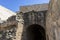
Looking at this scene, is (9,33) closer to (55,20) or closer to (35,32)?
(35,32)

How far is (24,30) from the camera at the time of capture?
33.5 ft

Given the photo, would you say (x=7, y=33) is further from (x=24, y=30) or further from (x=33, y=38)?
(x=33, y=38)

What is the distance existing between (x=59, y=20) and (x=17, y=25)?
292 inches

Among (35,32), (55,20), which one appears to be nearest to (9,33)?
(35,32)

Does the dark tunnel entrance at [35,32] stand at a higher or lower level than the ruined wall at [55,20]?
lower

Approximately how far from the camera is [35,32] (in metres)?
11.8

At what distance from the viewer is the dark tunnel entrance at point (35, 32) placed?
1058 cm

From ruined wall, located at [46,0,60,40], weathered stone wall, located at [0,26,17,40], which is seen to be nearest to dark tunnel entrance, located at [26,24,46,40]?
weathered stone wall, located at [0,26,17,40]

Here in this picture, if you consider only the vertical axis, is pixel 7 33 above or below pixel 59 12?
below

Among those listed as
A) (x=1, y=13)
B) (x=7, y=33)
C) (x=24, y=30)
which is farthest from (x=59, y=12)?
(x=1, y=13)

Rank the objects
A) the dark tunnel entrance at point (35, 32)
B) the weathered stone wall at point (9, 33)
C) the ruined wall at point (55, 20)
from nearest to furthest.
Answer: the ruined wall at point (55, 20) → the weathered stone wall at point (9, 33) → the dark tunnel entrance at point (35, 32)

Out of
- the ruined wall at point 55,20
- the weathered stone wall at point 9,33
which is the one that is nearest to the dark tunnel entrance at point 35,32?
the weathered stone wall at point 9,33

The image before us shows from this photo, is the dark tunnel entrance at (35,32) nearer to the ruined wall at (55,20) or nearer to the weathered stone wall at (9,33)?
the weathered stone wall at (9,33)

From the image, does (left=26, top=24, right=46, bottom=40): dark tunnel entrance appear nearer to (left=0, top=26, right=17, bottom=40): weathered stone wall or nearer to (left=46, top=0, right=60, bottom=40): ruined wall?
(left=0, top=26, right=17, bottom=40): weathered stone wall
